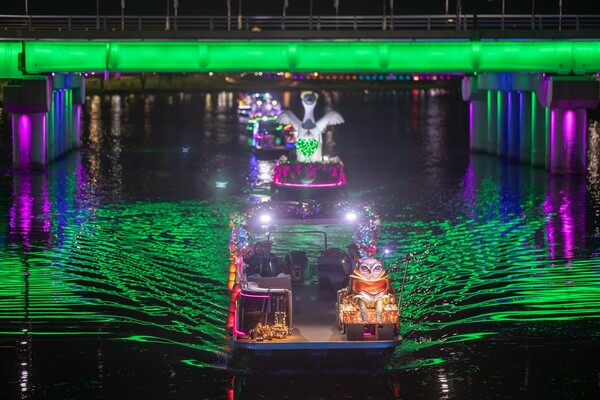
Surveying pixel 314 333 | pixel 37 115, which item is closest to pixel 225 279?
pixel 314 333

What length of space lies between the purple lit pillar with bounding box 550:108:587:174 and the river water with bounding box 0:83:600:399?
895 millimetres

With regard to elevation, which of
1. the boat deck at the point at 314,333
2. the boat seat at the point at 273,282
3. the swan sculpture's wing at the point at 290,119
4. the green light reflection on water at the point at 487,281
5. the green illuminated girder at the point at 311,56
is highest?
the green illuminated girder at the point at 311,56

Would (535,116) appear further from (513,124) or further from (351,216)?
(351,216)

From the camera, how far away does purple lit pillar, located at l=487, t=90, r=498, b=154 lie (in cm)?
7119

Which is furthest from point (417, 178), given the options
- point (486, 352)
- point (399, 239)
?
point (486, 352)

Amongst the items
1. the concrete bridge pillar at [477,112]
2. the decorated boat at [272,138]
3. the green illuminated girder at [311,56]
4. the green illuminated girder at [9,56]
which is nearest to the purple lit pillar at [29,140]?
the green illuminated girder at [9,56]

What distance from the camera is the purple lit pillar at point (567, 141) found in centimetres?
5828

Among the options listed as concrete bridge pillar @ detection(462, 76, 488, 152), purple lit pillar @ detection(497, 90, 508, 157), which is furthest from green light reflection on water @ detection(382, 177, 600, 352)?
concrete bridge pillar @ detection(462, 76, 488, 152)

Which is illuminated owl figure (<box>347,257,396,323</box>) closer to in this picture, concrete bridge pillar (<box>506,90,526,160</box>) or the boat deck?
the boat deck

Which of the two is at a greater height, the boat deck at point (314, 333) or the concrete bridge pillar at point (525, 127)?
the concrete bridge pillar at point (525, 127)

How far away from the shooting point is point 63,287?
32594 mm

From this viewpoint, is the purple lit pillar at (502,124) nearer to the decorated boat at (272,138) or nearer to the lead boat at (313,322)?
the decorated boat at (272,138)

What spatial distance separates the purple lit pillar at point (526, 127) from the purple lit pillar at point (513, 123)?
889mm

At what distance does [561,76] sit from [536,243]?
1966 cm
